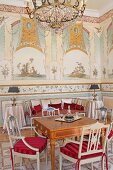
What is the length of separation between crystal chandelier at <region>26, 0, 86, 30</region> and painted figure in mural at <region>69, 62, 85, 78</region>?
373 centimetres

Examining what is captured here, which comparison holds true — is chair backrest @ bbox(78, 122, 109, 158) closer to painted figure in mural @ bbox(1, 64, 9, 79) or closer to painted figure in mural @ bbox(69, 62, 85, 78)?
painted figure in mural @ bbox(1, 64, 9, 79)

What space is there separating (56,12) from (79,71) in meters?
4.19

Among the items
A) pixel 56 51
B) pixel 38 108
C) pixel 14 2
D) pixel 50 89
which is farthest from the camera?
pixel 56 51

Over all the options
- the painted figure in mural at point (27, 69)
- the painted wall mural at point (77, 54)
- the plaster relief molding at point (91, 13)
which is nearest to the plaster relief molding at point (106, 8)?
the plaster relief molding at point (91, 13)

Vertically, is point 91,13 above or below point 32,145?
above

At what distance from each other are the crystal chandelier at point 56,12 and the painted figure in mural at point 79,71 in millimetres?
3725

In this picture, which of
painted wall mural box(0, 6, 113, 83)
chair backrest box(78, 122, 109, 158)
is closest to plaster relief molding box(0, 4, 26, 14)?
painted wall mural box(0, 6, 113, 83)

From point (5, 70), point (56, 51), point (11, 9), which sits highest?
point (11, 9)

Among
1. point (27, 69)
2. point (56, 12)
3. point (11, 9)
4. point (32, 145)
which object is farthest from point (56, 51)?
point (32, 145)

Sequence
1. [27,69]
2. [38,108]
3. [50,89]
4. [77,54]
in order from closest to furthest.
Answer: [38,108], [27,69], [50,89], [77,54]

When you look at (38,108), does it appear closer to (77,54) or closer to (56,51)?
(56,51)

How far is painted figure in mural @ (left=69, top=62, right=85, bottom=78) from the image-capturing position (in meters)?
8.12

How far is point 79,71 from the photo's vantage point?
820 centimetres

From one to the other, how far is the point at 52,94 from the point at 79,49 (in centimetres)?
213
